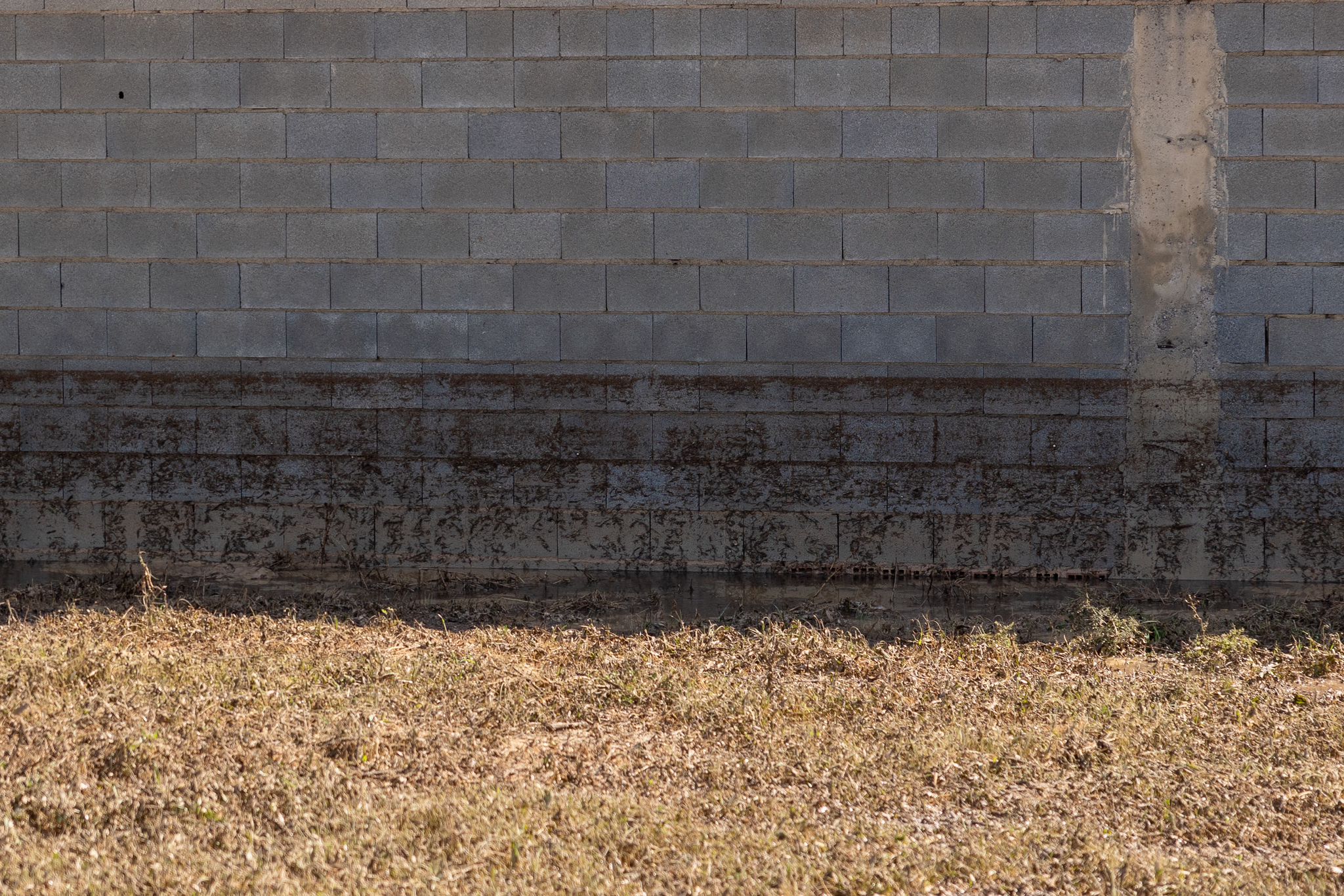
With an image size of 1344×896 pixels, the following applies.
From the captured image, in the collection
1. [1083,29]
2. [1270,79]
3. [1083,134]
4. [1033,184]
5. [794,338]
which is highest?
[1083,29]

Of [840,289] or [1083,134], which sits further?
[840,289]

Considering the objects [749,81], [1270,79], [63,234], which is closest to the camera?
[1270,79]

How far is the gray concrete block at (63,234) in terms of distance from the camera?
22.4ft

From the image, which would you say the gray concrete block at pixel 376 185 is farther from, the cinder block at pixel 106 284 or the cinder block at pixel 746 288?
the cinder block at pixel 746 288

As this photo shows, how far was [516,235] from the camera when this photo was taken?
21.9ft

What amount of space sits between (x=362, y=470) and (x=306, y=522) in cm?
43

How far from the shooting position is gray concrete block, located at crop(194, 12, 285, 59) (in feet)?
21.9

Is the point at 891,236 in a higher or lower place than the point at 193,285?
higher

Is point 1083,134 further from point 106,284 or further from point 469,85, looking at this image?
point 106,284

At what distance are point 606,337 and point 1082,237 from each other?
258cm

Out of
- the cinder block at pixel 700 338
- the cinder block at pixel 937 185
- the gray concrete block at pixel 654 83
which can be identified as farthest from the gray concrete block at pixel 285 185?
the cinder block at pixel 937 185

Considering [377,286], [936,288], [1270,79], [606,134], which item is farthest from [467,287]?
[1270,79]

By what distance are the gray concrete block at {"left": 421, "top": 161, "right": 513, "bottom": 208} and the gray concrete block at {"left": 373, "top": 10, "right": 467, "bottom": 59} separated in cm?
60

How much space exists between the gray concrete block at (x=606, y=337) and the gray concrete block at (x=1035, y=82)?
2.20 meters
